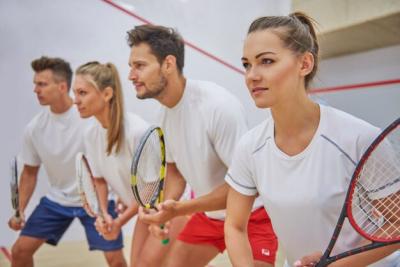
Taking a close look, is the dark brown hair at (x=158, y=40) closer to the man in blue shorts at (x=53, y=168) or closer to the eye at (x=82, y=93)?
the eye at (x=82, y=93)

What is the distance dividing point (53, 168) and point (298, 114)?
172 cm

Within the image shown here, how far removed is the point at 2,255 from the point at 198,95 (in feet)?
4.63

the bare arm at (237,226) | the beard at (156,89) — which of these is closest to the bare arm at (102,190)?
the beard at (156,89)

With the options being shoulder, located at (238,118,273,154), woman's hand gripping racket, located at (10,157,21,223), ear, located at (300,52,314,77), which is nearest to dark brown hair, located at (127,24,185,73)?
shoulder, located at (238,118,273,154)

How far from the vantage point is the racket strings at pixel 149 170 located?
6.17ft

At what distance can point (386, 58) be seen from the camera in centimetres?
144

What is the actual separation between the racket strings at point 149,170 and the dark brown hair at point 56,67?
0.75 meters

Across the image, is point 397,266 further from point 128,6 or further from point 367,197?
point 128,6

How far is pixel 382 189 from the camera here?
1.12m

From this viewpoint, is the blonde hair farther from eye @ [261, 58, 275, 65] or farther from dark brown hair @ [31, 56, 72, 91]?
eye @ [261, 58, 275, 65]

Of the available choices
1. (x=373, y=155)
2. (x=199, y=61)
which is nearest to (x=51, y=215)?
(x=199, y=61)

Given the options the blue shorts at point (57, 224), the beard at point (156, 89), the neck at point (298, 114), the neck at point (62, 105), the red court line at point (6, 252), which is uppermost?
the beard at point (156, 89)

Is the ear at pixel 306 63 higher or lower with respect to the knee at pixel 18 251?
higher

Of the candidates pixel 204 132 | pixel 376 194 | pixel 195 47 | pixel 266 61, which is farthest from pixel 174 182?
pixel 376 194
